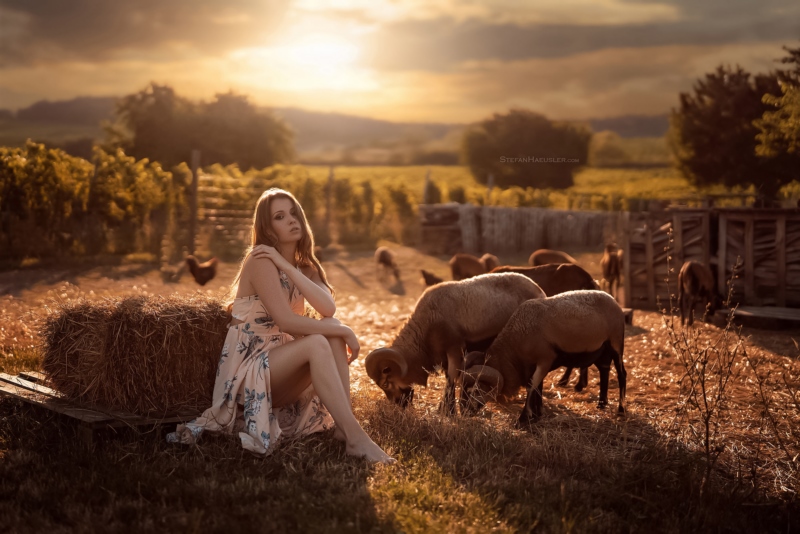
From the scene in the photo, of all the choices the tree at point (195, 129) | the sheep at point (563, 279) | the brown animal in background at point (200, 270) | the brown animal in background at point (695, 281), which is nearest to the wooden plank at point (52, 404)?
the sheep at point (563, 279)

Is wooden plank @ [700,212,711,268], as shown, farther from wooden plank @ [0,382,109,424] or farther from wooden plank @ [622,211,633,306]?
wooden plank @ [0,382,109,424]

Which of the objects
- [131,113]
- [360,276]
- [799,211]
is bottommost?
[360,276]

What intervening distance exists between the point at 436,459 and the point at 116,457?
7.38ft

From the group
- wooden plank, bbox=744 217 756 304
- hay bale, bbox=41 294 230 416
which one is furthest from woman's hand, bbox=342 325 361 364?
wooden plank, bbox=744 217 756 304

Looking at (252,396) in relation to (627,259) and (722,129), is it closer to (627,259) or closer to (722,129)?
(627,259)

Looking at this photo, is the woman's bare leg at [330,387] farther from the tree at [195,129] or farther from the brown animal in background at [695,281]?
the tree at [195,129]

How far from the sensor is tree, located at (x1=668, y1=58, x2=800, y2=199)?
3600cm

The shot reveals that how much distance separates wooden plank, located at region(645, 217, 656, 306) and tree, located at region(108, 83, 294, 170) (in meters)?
38.3

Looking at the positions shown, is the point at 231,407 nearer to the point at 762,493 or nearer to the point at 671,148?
the point at 762,493

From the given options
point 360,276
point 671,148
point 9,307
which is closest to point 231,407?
point 9,307

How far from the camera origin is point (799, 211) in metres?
13.1

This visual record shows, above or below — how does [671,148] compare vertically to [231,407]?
above

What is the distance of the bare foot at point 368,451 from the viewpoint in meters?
5.50

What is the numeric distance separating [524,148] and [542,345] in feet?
136
